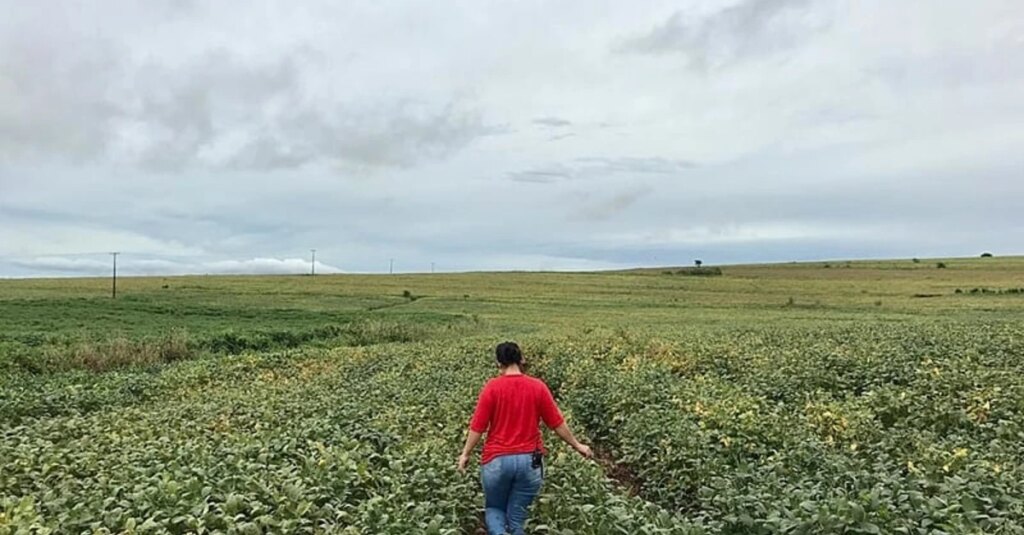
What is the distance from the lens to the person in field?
7965 millimetres

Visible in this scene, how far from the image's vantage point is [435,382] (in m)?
19.3

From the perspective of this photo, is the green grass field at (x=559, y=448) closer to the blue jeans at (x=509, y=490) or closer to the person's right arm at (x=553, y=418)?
the blue jeans at (x=509, y=490)

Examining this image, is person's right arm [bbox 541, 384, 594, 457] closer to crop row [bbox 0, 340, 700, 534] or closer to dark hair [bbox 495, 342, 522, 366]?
dark hair [bbox 495, 342, 522, 366]

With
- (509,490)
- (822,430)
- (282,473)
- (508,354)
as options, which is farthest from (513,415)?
(822,430)

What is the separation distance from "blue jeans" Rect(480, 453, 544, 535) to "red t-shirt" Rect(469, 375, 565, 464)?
0.11 meters

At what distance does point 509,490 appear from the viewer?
26.6ft

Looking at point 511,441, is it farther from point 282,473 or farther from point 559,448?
point 559,448

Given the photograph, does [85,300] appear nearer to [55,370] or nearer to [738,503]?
[55,370]

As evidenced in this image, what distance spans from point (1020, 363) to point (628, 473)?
10.8 meters

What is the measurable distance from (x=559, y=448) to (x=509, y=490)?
319 cm

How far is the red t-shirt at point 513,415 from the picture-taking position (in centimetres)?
798

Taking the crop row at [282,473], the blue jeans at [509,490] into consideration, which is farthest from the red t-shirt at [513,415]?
the crop row at [282,473]

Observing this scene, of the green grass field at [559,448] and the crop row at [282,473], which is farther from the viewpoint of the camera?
the green grass field at [559,448]

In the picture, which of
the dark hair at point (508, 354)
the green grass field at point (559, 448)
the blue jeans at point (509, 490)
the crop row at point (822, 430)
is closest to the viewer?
the crop row at point (822, 430)
